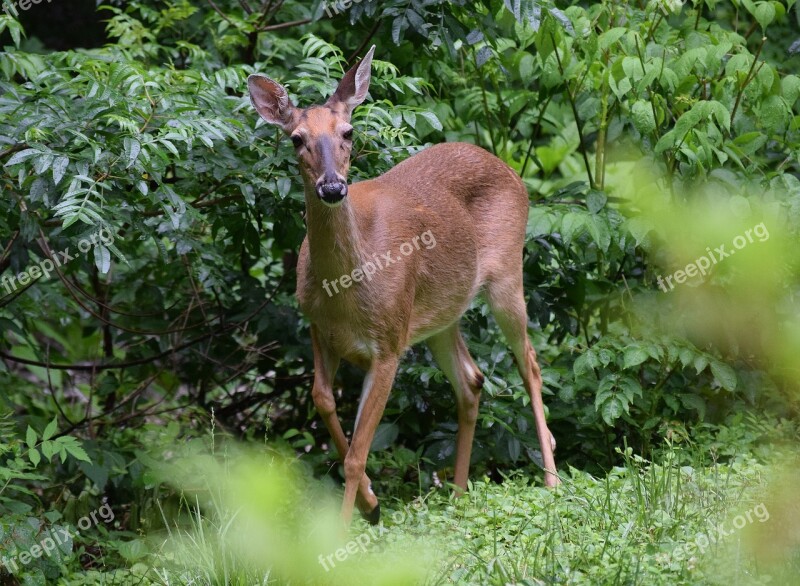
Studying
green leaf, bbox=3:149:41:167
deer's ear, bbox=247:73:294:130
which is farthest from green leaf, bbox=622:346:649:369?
green leaf, bbox=3:149:41:167

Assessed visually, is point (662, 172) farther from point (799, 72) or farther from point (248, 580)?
point (248, 580)

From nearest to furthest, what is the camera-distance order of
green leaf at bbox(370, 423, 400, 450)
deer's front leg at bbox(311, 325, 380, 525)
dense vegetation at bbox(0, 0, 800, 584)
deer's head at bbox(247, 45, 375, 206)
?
deer's head at bbox(247, 45, 375, 206) < dense vegetation at bbox(0, 0, 800, 584) < deer's front leg at bbox(311, 325, 380, 525) < green leaf at bbox(370, 423, 400, 450)

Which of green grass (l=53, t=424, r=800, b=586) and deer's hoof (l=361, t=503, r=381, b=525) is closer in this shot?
green grass (l=53, t=424, r=800, b=586)

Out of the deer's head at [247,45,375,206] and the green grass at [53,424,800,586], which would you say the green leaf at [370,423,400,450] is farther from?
the deer's head at [247,45,375,206]

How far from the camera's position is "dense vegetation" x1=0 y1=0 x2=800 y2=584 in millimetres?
5266

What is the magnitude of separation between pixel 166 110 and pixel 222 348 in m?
2.56

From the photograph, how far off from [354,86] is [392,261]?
960 mm

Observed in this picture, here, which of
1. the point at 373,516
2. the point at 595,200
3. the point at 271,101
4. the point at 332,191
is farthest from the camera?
the point at 595,200

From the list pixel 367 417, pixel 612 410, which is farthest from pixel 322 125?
pixel 612 410

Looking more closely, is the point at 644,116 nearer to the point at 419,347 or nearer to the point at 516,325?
the point at 516,325

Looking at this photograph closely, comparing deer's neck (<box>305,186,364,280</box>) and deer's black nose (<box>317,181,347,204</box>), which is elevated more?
deer's black nose (<box>317,181,347,204</box>)

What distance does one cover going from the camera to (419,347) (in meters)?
7.53

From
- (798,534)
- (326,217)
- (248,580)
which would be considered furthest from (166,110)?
(798,534)

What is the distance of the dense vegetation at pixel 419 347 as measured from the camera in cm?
527
